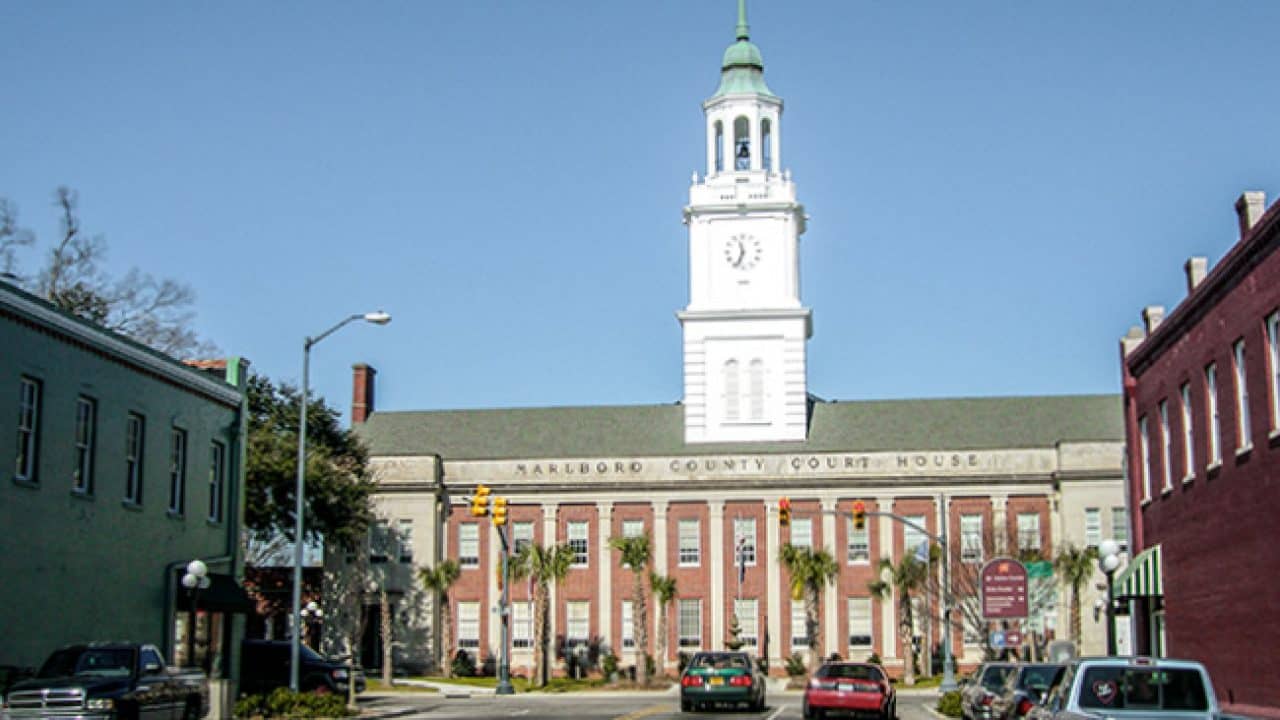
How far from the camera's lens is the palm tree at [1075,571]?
65750mm

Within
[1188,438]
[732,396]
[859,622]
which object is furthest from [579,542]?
[1188,438]

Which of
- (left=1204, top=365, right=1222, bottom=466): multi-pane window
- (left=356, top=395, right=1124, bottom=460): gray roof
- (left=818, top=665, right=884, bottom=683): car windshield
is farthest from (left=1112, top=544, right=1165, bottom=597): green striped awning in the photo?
(left=356, top=395, right=1124, bottom=460): gray roof

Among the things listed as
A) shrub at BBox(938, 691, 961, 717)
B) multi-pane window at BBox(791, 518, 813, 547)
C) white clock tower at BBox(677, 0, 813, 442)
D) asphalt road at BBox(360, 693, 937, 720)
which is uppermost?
white clock tower at BBox(677, 0, 813, 442)

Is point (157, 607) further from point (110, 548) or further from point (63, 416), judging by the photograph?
point (63, 416)

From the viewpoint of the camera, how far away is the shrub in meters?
37.3

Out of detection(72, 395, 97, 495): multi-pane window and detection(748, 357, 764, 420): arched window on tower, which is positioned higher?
detection(748, 357, 764, 420): arched window on tower

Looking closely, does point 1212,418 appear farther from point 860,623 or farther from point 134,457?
point 860,623

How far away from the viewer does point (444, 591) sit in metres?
74.4

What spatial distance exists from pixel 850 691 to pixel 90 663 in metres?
16.4

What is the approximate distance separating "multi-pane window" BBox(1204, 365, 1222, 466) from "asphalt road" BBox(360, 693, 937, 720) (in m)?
10.2

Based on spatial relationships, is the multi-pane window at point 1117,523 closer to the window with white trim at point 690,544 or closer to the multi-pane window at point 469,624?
the window with white trim at point 690,544

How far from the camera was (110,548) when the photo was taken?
116ft

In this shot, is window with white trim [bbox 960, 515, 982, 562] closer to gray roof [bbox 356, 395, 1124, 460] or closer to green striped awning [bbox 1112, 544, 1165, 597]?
gray roof [bbox 356, 395, 1124, 460]

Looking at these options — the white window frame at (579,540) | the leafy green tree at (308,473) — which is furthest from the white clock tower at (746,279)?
the leafy green tree at (308,473)
